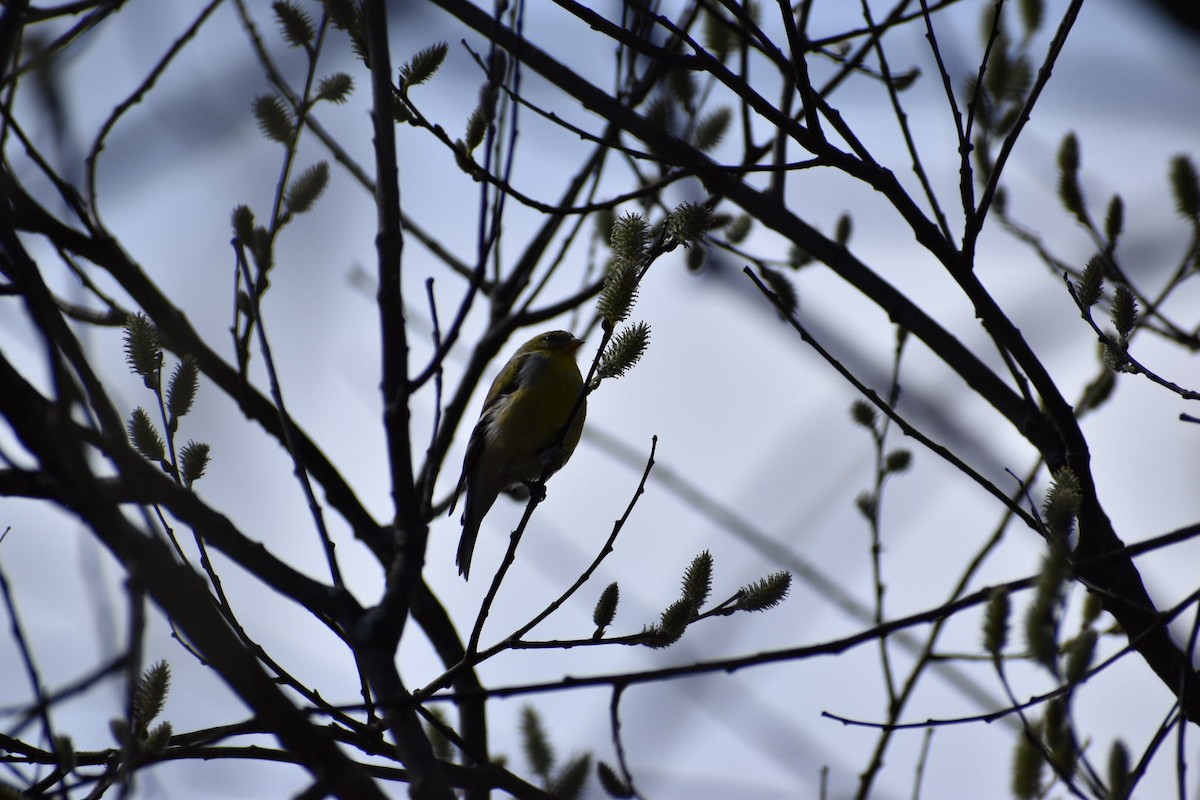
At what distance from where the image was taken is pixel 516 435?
643cm

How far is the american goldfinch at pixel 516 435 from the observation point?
6.38 m

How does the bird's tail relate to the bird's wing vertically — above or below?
below

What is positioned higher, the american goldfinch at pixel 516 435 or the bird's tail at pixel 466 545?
the american goldfinch at pixel 516 435

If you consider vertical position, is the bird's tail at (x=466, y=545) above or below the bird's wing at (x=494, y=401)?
below

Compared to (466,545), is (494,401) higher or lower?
higher

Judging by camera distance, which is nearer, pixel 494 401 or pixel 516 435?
pixel 516 435

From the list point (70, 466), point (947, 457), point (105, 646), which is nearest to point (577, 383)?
point (947, 457)

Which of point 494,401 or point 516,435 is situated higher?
point 494,401

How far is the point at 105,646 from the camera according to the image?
2672mm

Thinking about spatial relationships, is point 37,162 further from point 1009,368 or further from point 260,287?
point 1009,368

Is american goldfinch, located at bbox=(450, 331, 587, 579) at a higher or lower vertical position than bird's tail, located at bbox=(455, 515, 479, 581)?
higher

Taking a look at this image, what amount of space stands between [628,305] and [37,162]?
6.30 ft

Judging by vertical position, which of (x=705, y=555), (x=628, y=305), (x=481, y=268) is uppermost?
(x=481, y=268)

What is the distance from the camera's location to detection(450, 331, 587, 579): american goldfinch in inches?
251
